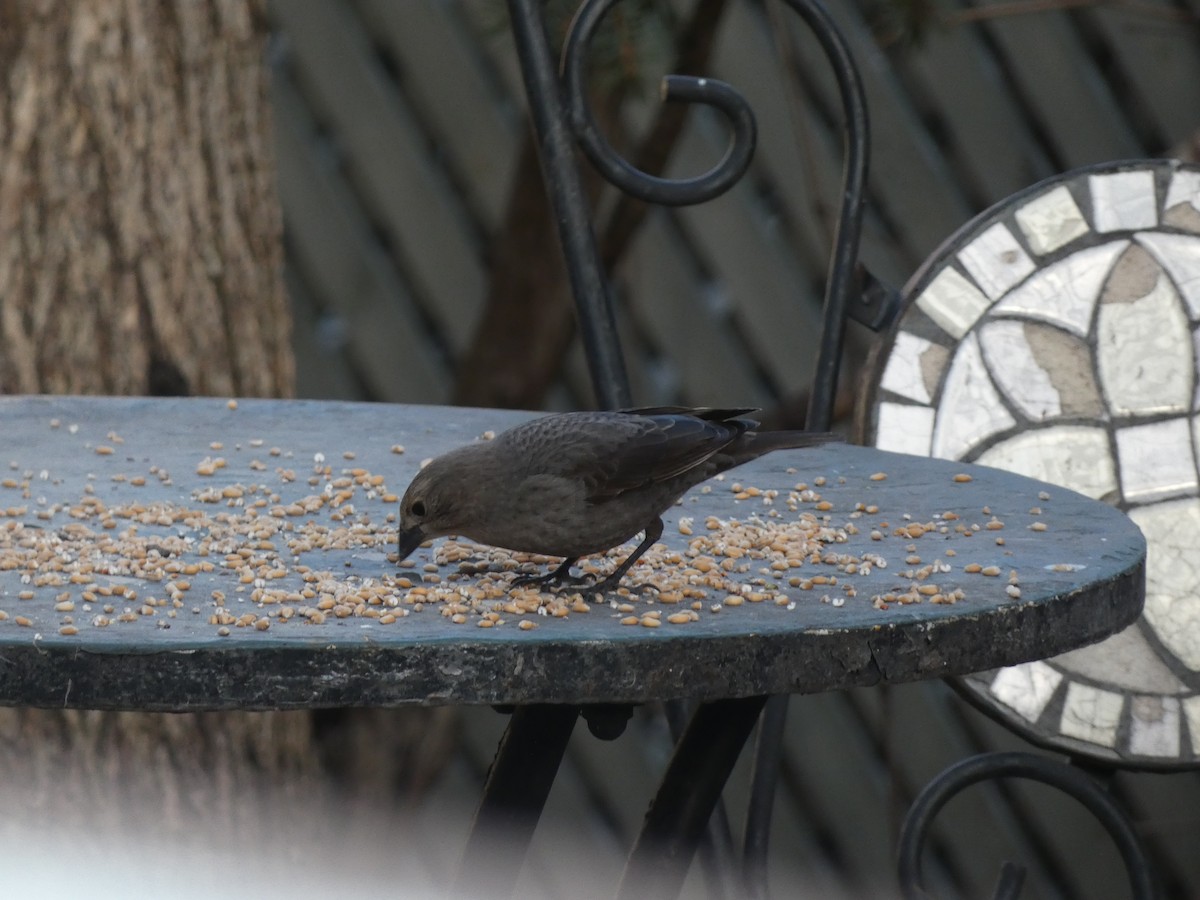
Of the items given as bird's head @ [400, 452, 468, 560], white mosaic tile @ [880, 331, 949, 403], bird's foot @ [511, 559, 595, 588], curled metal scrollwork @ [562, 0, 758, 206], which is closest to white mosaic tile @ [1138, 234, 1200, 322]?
white mosaic tile @ [880, 331, 949, 403]

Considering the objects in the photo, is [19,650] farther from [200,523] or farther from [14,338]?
[14,338]

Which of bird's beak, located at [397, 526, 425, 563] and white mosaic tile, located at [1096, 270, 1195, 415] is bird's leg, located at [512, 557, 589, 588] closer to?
bird's beak, located at [397, 526, 425, 563]

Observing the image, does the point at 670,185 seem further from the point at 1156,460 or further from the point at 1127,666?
the point at 1127,666

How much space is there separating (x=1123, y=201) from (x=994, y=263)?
20cm

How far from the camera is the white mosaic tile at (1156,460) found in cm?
211

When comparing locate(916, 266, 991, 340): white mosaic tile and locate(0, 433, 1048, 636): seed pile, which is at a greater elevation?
locate(916, 266, 991, 340): white mosaic tile

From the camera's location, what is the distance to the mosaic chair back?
214cm

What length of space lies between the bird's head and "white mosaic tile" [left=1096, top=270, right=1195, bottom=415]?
109 centimetres

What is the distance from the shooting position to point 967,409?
2170mm

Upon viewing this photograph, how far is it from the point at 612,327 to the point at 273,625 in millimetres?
1090

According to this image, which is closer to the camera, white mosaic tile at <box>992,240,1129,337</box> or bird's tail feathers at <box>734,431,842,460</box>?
bird's tail feathers at <box>734,431,842,460</box>

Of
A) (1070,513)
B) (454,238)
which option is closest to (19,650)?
(1070,513)

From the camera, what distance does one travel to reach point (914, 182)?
12.0ft

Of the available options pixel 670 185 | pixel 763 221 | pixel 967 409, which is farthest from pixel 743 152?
pixel 763 221
